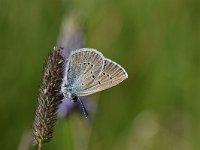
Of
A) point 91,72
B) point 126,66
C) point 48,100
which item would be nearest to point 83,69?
point 91,72

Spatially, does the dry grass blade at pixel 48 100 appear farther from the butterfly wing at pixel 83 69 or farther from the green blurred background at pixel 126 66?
the green blurred background at pixel 126 66

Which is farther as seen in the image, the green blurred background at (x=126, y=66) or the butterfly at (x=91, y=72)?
the green blurred background at (x=126, y=66)

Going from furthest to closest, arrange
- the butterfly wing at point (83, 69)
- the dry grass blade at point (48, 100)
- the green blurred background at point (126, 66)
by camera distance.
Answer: the green blurred background at point (126, 66) → the butterfly wing at point (83, 69) → the dry grass blade at point (48, 100)

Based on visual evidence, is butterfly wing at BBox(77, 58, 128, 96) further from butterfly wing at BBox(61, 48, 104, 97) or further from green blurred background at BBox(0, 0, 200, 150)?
green blurred background at BBox(0, 0, 200, 150)

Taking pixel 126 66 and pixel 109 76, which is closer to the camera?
pixel 109 76

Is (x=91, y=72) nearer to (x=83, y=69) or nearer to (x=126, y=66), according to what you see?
(x=83, y=69)

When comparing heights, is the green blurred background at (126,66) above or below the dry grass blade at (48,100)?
below

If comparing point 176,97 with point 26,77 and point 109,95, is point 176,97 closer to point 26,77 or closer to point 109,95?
point 109,95

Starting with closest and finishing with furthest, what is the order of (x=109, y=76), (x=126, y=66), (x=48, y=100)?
(x=48, y=100)
(x=109, y=76)
(x=126, y=66)

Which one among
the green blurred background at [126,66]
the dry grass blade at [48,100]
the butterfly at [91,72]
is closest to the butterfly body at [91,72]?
the butterfly at [91,72]
